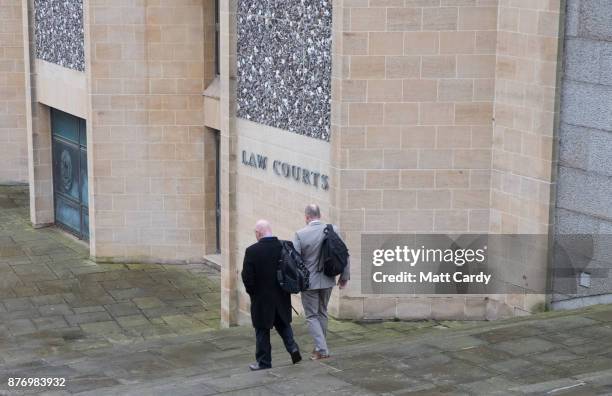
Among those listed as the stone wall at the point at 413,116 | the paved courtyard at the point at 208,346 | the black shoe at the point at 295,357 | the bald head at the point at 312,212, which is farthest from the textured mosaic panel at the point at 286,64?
the black shoe at the point at 295,357

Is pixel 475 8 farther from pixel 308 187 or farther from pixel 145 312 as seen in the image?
pixel 145 312

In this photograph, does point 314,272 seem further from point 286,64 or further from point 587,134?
point 286,64

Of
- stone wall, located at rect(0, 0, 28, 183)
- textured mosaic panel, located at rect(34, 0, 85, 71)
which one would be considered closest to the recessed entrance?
textured mosaic panel, located at rect(34, 0, 85, 71)

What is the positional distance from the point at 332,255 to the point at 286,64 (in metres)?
4.26

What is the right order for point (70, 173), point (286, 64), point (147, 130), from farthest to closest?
point (70, 173) < point (147, 130) < point (286, 64)

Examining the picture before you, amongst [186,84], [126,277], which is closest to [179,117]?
[186,84]

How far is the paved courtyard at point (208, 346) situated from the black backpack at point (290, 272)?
0.72 metres

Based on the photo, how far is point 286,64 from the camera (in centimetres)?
1384

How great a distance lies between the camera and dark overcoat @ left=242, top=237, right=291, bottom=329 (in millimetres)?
9875

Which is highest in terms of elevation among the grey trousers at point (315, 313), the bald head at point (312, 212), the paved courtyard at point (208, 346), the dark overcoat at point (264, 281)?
the bald head at point (312, 212)

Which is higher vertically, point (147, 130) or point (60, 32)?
point (60, 32)

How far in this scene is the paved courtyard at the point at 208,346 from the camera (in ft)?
30.7

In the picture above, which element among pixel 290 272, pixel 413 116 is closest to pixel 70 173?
pixel 413 116

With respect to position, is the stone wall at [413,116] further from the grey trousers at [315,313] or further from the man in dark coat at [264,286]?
the man in dark coat at [264,286]
